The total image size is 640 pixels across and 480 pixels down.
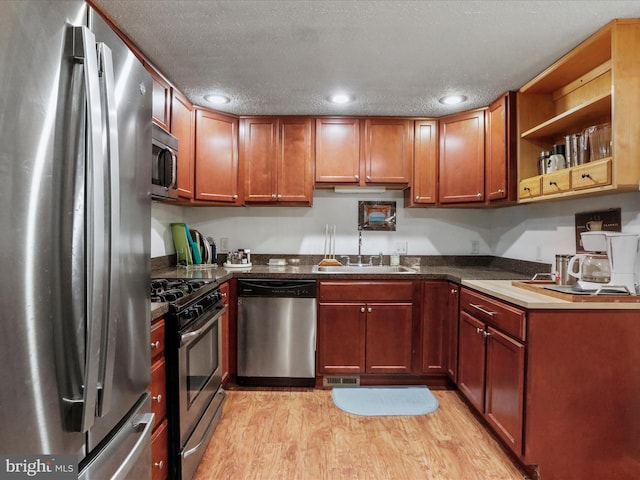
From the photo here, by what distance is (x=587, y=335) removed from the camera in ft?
5.46

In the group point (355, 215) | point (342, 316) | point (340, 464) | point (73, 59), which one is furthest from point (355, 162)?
Answer: point (73, 59)

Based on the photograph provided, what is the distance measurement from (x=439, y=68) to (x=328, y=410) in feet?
7.82

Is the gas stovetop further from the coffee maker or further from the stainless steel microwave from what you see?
the coffee maker

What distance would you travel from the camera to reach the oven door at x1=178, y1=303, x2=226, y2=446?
1610 millimetres

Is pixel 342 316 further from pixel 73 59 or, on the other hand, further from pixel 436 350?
pixel 73 59

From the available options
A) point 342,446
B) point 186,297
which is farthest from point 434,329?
point 186,297

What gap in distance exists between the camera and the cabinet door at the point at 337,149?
300 cm

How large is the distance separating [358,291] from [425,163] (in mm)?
1289

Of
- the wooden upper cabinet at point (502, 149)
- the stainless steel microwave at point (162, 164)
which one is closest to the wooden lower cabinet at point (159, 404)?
the stainless steel microwave at point (162, 164)

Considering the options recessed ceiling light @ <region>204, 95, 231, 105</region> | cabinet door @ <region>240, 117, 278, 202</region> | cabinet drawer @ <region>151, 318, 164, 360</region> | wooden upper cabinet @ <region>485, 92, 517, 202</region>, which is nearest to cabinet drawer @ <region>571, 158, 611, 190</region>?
wooden upper cabinet @ <region>485, 92, 517, 202</region>

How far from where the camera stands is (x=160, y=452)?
1.49 metres

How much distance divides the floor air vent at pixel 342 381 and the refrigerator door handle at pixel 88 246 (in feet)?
7.13

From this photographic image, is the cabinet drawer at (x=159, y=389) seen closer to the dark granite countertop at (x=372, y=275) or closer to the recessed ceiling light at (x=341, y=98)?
the dark granite countertop at (x=372, y=275)

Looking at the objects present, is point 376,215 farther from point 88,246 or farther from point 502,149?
point 88,246
